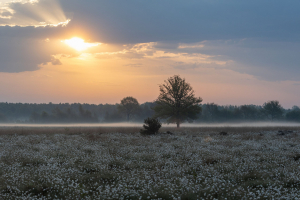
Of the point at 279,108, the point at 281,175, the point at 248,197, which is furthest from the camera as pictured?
the point at 279,108

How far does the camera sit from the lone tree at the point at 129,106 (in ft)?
377

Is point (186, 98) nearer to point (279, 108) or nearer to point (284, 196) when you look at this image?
point (284, 196)

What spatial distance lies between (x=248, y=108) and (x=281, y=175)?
134001mm

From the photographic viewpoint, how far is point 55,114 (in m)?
127

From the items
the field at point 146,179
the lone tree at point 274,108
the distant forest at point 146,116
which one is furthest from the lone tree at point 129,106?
the field at point 146,179

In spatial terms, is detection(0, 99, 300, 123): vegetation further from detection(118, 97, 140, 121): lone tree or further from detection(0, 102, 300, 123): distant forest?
detection(118, 97, 140, 121): lone tree

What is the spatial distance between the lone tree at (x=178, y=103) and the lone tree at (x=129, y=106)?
68.9 m

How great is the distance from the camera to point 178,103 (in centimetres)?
4628

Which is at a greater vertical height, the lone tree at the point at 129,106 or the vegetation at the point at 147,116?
the lone tree at the point at 129,106

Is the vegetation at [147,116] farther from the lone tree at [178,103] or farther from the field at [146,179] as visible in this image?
the field at [146,179]

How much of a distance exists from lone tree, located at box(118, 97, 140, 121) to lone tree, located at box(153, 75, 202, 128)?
68918 mm

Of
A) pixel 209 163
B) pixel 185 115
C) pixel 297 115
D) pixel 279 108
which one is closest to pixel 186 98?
pixel 185 115

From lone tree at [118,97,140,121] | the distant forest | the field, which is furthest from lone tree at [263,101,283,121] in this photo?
the field

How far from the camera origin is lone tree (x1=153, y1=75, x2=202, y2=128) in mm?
45500
